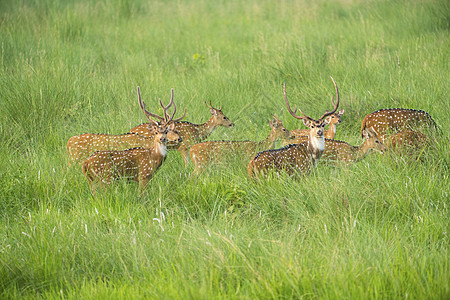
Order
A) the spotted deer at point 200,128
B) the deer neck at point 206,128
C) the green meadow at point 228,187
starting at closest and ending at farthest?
the green meadow at point 228,187 → the spotted deer at point 200,128 → the deer neck at point 206,128

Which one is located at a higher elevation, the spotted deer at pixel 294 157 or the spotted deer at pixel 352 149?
the spotted deer at pixel 294 157

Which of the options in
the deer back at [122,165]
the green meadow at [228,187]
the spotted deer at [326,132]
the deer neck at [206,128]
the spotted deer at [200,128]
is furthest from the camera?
the deer neck at [206,128]

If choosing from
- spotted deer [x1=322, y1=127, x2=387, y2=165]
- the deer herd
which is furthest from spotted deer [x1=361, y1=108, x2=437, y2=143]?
spotted deer [x1=322, y1=127, x2=387, y2=165]

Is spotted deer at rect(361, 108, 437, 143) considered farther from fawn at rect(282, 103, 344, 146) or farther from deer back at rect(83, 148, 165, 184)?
deer back at rect(83, 148, 165, 184)

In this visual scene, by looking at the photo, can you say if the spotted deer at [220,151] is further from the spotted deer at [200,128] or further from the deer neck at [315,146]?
the spotted deer at [200,128]

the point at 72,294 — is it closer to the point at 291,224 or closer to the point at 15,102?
the point at 291,224

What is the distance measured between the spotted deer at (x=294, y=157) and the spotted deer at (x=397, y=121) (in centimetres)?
78

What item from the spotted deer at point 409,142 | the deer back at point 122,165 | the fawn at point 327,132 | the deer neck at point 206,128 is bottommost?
the deer neck at point 206,128

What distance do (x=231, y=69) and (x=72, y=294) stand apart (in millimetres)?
5726

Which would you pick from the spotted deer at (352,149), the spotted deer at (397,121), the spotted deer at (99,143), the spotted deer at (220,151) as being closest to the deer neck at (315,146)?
the spotted deer at (352,149)

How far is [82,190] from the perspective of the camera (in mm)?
4965

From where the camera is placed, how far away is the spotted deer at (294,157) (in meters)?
4.98

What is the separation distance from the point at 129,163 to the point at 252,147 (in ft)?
4.25

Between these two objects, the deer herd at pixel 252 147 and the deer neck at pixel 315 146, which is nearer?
the deer herd at pixel 252 147
